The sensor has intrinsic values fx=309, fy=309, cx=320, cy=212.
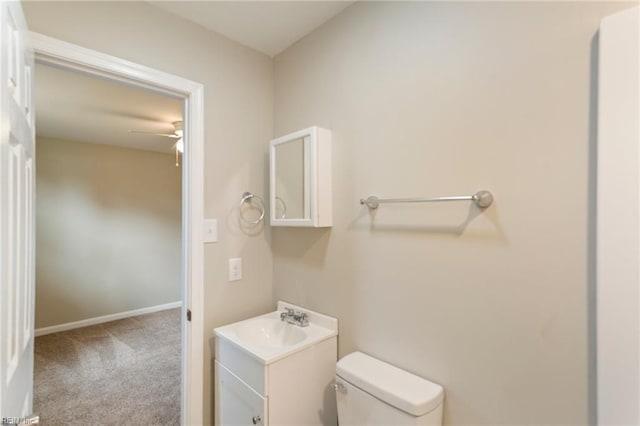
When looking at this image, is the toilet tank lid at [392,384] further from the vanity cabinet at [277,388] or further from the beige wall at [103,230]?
the beige wall at [103,230]

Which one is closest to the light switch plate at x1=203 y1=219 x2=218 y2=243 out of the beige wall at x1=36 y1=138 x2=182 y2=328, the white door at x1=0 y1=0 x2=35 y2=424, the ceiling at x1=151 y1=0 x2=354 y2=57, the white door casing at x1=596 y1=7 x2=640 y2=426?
the white door at x1=0 y1=0 x2=35 y2=424

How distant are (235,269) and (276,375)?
26.5 inches

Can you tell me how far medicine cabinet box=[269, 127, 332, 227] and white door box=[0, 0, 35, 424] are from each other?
39.8 inches

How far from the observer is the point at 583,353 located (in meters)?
0.89

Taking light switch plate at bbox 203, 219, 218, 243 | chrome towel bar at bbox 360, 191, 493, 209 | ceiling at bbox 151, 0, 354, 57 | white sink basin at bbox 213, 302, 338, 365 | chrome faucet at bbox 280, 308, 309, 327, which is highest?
ceiling at bbox 151, 0, 354, 57

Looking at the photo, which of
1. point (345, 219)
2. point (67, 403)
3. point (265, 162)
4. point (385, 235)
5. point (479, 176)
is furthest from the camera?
point (67, 403)

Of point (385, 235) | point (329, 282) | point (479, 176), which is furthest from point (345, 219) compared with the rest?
point (479, 176)

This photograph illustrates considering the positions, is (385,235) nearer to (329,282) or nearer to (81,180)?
(329,282)

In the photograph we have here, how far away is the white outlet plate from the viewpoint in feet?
5.83

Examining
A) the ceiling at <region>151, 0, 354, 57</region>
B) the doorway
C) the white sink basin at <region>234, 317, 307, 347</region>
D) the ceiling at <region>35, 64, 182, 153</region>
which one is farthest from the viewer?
the doorway

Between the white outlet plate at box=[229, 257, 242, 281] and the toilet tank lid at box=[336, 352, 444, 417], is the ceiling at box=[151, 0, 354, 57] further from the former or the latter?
the toilet tank lid at box=[336, 352, 444, 417]

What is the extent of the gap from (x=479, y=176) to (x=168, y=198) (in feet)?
15.1

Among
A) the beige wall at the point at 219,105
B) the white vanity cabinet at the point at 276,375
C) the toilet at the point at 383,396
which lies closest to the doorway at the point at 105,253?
the beige wall at the point at 219,105

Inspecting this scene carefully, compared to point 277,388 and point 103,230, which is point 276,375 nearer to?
point 277,388
